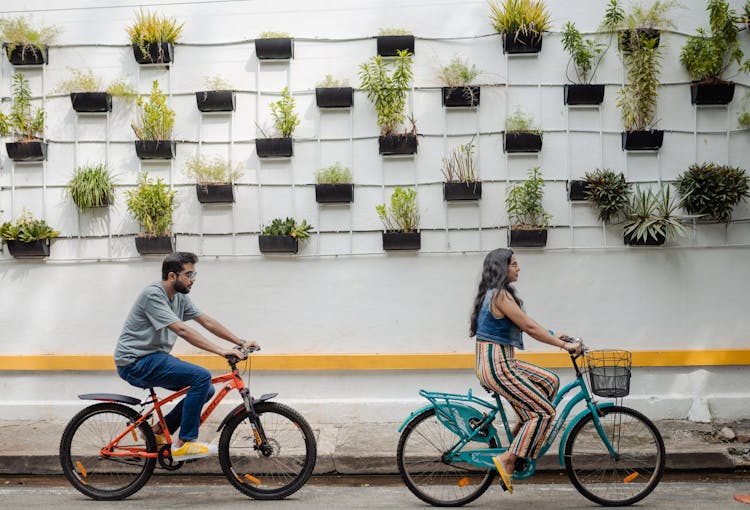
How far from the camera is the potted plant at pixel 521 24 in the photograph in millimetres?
8266

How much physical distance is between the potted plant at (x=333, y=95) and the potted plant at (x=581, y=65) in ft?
7.19

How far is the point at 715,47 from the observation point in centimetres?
816

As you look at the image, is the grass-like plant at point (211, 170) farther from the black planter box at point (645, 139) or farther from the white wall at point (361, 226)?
the black planter box at point (645, 139)

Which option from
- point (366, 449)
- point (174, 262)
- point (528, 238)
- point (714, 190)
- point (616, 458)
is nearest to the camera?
point (616, 458)

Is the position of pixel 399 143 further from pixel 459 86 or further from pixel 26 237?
pixel 26 237

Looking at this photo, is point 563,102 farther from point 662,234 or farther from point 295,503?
point 295,503

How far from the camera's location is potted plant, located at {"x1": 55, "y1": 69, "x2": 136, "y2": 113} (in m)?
8.45

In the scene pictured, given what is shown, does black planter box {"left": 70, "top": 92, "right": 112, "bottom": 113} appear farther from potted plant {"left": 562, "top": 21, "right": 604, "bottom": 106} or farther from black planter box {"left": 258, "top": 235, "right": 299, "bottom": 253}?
potted plant {"left": 562, "top": 21, "right": 604, "bottom": 106}

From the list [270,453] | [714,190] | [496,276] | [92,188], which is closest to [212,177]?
[92,188]

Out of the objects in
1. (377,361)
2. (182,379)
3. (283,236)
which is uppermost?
(283,236)

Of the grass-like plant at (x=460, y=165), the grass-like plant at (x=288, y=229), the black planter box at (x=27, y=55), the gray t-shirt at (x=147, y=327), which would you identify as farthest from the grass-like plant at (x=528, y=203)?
the black planter box at (x=27, y=55)

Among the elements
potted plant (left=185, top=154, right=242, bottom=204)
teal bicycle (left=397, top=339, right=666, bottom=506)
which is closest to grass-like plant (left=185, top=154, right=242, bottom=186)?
potted plant (left=185, top=154, right=242, bottom=204)

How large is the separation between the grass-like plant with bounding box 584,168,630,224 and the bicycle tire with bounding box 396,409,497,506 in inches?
131

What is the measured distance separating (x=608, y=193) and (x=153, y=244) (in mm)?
4574
